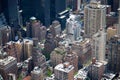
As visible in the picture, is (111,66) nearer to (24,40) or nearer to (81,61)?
(81,61)

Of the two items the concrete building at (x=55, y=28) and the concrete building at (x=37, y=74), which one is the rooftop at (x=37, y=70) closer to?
the concrete building at (x=37, y=74)

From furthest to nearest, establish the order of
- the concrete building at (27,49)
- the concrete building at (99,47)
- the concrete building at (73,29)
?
1. the concrete building at (73,29)
2. the concrete building at (27,49)
3. the concrete building at (99,47)

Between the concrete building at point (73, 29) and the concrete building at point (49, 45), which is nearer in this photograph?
the concrete building at point (49, 45)

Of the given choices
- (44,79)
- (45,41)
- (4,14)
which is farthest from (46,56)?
(4,14)

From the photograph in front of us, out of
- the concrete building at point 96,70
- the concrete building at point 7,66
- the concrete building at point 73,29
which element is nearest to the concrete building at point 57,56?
the concrete building at point 96,70

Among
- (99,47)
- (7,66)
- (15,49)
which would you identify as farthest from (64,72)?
(15,49)

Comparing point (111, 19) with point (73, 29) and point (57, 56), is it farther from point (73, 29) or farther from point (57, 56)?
point (57, 56)
